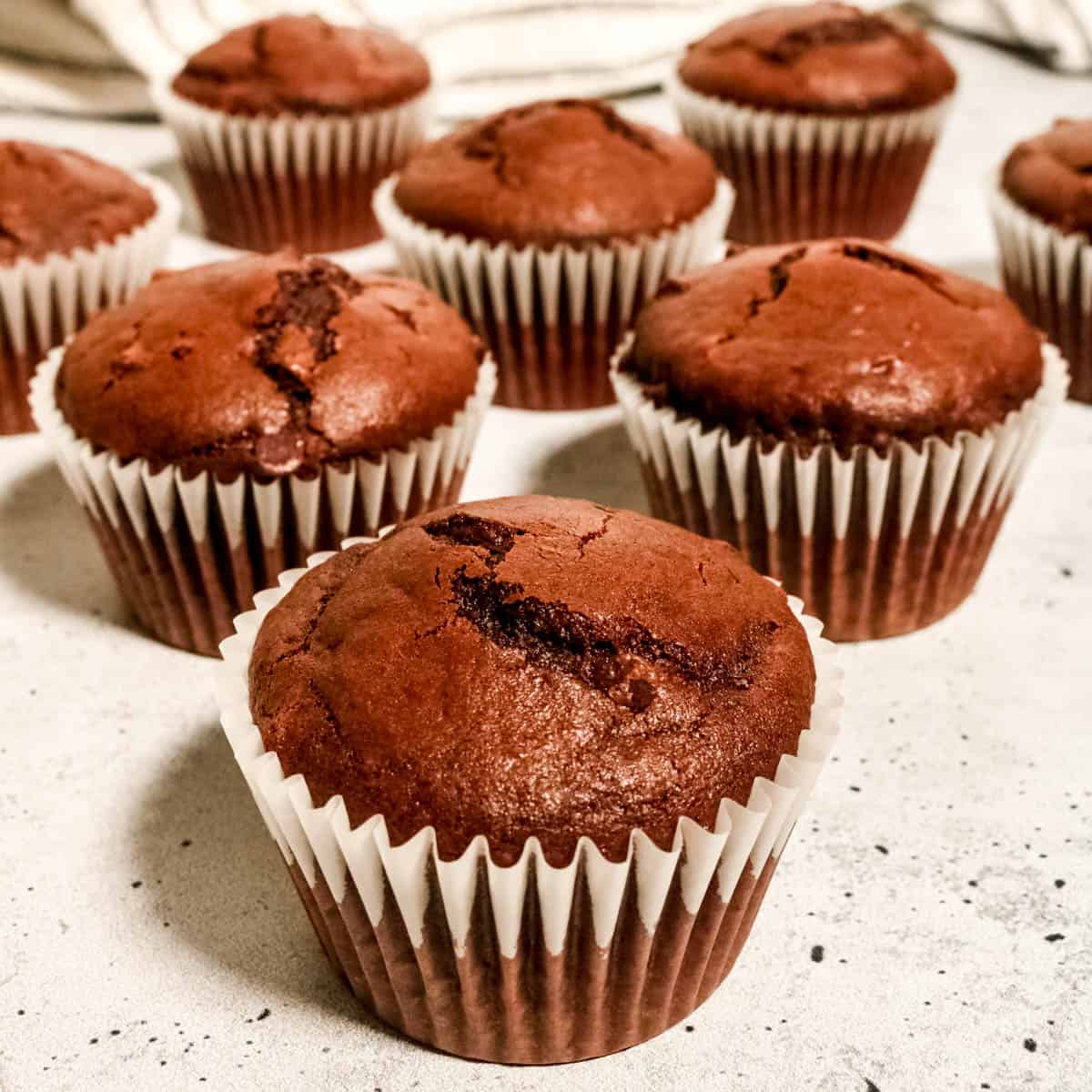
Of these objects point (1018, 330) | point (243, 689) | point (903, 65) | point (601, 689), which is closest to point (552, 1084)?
point (601, 689)

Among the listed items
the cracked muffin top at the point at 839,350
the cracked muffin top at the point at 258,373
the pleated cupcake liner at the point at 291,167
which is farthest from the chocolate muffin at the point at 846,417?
the pleated cupcake liner at the point at 291,167

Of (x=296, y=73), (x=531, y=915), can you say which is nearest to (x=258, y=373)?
(x=531, y=915)

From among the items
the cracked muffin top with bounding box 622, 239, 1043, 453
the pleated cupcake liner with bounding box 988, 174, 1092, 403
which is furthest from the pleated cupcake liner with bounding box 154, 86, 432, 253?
the pleated cupcake liner with bounding box 988, 174, 1092, 403

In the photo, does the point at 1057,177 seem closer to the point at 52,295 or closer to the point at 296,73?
the point at 296,73

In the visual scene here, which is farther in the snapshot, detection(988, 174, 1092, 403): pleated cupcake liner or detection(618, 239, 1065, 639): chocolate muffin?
detection(988, 174, 1092, 403): pleated cupcake liner

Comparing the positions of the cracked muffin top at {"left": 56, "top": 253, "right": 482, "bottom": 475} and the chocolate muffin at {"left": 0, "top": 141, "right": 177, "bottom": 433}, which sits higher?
the cracked muffin top at {"left": 56, "top": 253, "right": 482, "bottom": 475}

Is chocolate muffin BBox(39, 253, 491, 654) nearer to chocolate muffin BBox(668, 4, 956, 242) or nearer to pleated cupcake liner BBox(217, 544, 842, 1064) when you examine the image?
pleated cupcake liner BBox(217, 544, 842, 1064)
